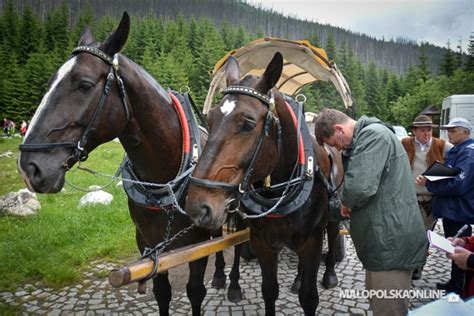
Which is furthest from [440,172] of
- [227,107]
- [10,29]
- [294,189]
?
[10,29]

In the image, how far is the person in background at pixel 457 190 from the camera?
3588 millimetres

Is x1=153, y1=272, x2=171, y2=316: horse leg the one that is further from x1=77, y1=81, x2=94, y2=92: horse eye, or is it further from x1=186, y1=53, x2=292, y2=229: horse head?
x1=77, y1=81, x2=94, y2=92: horse eye

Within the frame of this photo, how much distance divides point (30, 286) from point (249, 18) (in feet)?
428

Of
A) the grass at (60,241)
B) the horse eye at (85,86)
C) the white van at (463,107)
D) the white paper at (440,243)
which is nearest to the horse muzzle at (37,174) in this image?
the horse eye at (85,86)

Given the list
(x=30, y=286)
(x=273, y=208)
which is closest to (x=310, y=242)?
(x=273, y=208)

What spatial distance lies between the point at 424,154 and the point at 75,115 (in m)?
4.47

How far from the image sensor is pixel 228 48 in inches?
2635

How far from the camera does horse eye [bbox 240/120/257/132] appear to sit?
2041 millimetres

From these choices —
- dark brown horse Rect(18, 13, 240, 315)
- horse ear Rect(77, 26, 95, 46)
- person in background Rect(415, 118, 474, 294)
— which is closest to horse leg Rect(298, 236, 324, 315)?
dark brown horse Rect(18, 13, 240, 315)

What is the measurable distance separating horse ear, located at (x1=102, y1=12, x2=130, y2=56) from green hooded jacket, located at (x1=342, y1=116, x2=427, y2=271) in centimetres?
174

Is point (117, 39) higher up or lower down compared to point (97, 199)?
higher up

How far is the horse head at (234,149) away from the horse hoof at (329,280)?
272 centimetres

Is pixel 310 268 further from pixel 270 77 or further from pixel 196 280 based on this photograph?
pixel 270 77

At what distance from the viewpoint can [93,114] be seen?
6.59 feet
